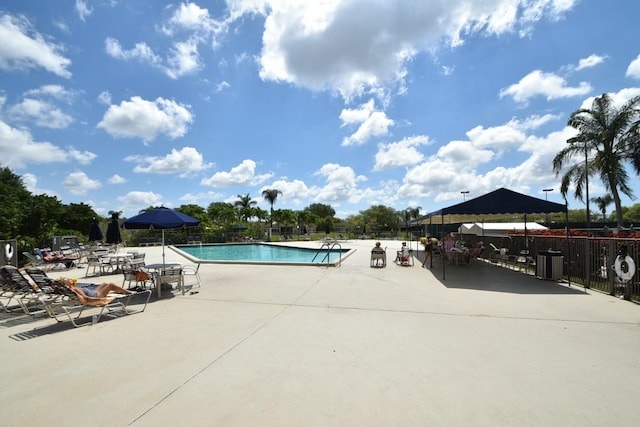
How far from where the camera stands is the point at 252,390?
9.09 ft

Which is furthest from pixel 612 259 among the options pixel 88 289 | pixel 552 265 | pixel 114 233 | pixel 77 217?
pixel 77 217

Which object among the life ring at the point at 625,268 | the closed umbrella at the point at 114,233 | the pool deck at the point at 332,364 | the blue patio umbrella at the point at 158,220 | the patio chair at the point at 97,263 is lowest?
the pool deck at the point at 332,364

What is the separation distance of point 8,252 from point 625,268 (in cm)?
1499

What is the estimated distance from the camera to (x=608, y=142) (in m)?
16.6

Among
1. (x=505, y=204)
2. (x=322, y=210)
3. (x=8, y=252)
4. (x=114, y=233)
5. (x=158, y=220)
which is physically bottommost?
(x=8, y=252)

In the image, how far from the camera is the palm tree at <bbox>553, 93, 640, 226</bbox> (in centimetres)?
1590

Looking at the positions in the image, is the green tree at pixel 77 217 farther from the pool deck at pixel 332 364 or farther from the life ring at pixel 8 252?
the pool deck at pixel 332 364

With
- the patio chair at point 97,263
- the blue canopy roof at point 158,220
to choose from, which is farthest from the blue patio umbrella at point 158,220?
the patio chair at point 97,263

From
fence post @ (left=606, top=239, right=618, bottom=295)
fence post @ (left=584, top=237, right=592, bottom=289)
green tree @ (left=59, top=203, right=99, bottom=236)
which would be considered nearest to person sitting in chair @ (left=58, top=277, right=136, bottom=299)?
fence post @ (left=606, top=239, right=618, bottom=295)

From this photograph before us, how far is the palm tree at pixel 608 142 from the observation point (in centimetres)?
1590

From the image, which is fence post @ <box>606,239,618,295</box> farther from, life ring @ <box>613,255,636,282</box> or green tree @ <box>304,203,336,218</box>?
green tree @ <box>304,203,336,218</box>

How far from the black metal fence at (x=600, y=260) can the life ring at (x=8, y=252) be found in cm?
1429

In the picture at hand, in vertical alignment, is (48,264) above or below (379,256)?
below

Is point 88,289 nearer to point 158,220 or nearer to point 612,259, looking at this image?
point 158,220
